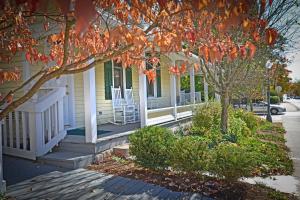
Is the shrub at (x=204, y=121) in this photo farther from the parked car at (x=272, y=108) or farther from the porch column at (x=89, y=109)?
the parked car at (x=272, y=108)

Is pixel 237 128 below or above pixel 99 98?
below

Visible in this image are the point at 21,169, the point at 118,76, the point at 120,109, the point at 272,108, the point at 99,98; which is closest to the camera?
the point at 21,169

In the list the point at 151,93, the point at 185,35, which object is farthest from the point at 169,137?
the point at 151,93

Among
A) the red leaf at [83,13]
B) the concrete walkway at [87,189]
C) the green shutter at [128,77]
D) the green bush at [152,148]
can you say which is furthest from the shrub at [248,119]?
the red leaf at [83,13]

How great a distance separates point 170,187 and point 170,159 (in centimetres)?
66

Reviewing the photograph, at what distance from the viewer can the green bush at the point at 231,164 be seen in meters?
4.90

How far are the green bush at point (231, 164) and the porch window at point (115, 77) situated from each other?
224 inches

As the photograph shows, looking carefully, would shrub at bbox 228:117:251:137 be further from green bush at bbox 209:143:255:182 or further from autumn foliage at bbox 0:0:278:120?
autumn foliage at bbox 0:0:278:120

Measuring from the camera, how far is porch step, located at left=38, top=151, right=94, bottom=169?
19.9 ft

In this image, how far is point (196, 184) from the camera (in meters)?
5.12

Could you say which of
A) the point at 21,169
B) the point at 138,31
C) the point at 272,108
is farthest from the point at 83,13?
the point at 272,108

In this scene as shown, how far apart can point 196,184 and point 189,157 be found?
19.2 inches

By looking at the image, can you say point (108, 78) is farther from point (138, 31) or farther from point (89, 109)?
point (138, 31)

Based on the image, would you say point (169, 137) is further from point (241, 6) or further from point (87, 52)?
point (241, 6)
